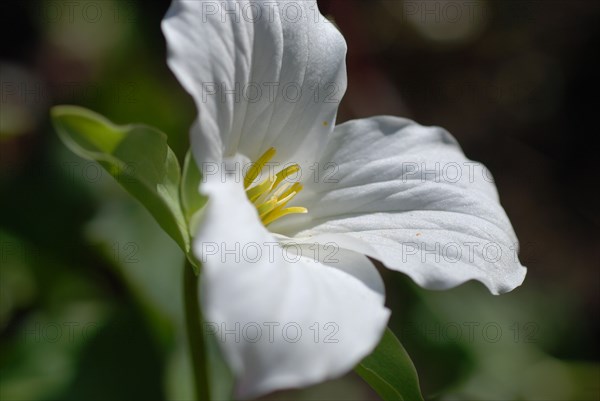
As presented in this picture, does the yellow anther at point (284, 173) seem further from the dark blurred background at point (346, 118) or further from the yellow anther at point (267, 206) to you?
the dark blurred background at point (346, 118)

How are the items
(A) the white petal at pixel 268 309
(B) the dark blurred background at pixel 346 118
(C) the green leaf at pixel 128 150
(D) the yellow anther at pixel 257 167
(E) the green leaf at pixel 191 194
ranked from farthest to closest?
1. (B) the dark blurred background at pixel 346 118
2. (D) the yellow anther at pixel 257 167
3. (E) the green leaf at pixel 191 194
4. (C) the green leaf at pixel 128 150
5. (A) the white petal at pixel 268 309

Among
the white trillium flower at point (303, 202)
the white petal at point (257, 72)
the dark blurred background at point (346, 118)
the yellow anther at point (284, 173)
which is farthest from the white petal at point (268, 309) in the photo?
the dark blurred background at point (346, 118)

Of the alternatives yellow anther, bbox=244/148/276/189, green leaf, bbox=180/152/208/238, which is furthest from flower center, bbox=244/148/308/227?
green leaf, bbox=180/152/208/238

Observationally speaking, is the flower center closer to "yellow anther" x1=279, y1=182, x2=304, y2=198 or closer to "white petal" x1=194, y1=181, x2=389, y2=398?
"yellow anther" x1=279, y1=182, x2=304, y2=198

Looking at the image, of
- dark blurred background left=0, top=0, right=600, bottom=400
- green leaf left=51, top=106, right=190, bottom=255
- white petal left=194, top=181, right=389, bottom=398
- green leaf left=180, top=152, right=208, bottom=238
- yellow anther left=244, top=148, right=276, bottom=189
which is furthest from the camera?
dark blurred background left=0, top=0, right=600, bottom=400

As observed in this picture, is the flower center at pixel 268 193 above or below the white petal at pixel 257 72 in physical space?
below

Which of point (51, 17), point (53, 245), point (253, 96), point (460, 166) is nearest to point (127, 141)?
point (253, 96)
